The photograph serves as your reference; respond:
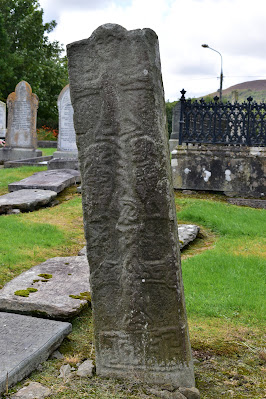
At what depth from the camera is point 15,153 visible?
57.2 ft

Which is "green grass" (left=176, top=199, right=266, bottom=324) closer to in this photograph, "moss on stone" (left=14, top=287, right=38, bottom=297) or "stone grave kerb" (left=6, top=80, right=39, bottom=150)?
"moss on stone" (left=14, top=287, right=38, bottom=297)

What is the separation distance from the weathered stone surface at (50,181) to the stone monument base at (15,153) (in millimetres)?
4865

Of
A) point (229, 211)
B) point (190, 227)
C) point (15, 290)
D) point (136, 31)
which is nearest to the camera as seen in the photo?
point (136, 31)

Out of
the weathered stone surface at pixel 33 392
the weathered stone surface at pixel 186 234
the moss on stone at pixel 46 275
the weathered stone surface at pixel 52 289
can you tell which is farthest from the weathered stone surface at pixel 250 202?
the weathered stone surface at pixel 33 392

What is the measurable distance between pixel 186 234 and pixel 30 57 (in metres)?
30.2

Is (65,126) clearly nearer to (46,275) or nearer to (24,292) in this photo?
(46,275)

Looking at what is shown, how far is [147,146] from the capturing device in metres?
2.87

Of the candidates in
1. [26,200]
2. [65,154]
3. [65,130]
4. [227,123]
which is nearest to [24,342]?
[26,200]

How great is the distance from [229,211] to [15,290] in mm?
5815

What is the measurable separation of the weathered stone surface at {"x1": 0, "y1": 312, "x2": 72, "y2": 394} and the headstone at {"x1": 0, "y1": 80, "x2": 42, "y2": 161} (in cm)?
1399

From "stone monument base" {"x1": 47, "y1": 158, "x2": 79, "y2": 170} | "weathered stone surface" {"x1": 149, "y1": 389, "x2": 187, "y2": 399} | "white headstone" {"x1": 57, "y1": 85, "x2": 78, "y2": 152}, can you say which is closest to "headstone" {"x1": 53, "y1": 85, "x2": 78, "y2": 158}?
"white headstone" {"x1": 57, "y1": 85, "x2": 78, "y2": 152}

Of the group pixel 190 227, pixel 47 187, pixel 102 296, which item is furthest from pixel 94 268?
pixel 47 187

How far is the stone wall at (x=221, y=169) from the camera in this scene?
427 inches

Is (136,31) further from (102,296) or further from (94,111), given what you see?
(102,296)
